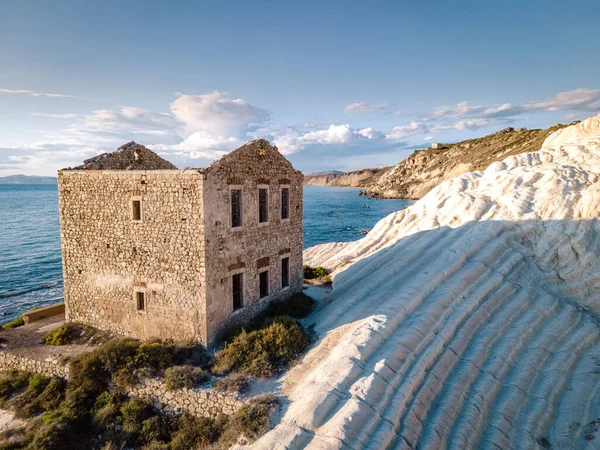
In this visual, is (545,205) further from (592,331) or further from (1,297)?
(1,297)

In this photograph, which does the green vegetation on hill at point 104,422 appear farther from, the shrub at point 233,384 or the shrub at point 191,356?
the shrub at point 191,356

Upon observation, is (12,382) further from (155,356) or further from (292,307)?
(292,307)

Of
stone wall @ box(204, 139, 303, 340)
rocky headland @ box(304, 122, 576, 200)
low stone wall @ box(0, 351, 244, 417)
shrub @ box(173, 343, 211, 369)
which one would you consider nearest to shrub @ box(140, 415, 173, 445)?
low stone wall @ box(0, 351, 244, 417)

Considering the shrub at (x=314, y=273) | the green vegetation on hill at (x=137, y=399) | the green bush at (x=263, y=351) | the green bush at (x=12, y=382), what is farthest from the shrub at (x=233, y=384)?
the shrub at (x=314, y=273)

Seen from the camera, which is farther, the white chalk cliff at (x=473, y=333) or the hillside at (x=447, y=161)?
the hillside at (x=447, y=161)

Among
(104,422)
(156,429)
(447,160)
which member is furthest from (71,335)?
(447,160)

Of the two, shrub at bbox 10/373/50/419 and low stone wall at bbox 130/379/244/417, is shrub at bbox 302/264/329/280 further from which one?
shrub at bbox 10/373/50/419
